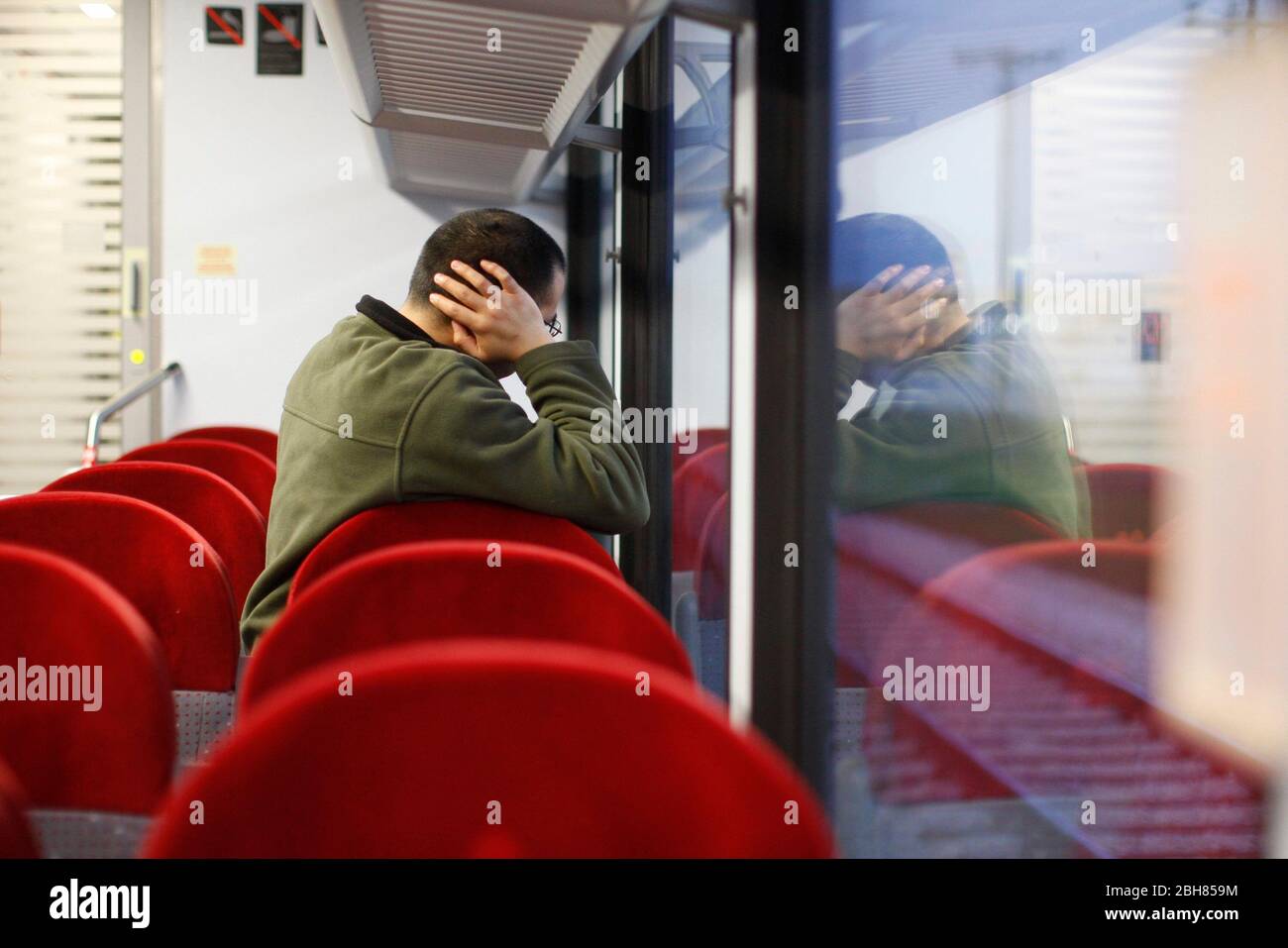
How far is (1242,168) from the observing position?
0.82 meters

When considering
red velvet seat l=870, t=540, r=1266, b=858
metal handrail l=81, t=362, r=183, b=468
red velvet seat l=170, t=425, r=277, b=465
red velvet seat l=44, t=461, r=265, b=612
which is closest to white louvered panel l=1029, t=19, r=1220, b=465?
red velvet seat l=870, t=540, r=1266, b=858

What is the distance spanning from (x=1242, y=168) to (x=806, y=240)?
2.30ft

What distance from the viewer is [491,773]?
0.72m

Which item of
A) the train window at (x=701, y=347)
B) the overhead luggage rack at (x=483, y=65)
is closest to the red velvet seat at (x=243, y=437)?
the overhead luggage rack at (x=483, y=65)

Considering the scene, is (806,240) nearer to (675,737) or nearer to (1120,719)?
(1120,719)

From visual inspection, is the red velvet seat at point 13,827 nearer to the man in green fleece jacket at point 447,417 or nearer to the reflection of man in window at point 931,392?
the reflection of man in window at point 931,392

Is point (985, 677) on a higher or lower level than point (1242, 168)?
lower

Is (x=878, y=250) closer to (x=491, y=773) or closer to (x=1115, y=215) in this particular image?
(x=1115, y=215)

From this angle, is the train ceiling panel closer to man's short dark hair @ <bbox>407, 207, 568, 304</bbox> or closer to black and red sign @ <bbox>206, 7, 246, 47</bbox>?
man's short dark hair @ <bbox>407, 207, 568, 304</bbox>

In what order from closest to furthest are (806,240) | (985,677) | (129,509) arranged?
1. (985,677)
2. (806,240)
3. (129,509)

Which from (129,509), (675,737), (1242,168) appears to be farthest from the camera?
(129,509)

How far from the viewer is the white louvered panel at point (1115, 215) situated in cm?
90

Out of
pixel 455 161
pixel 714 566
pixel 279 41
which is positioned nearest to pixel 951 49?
pixel 714 566
